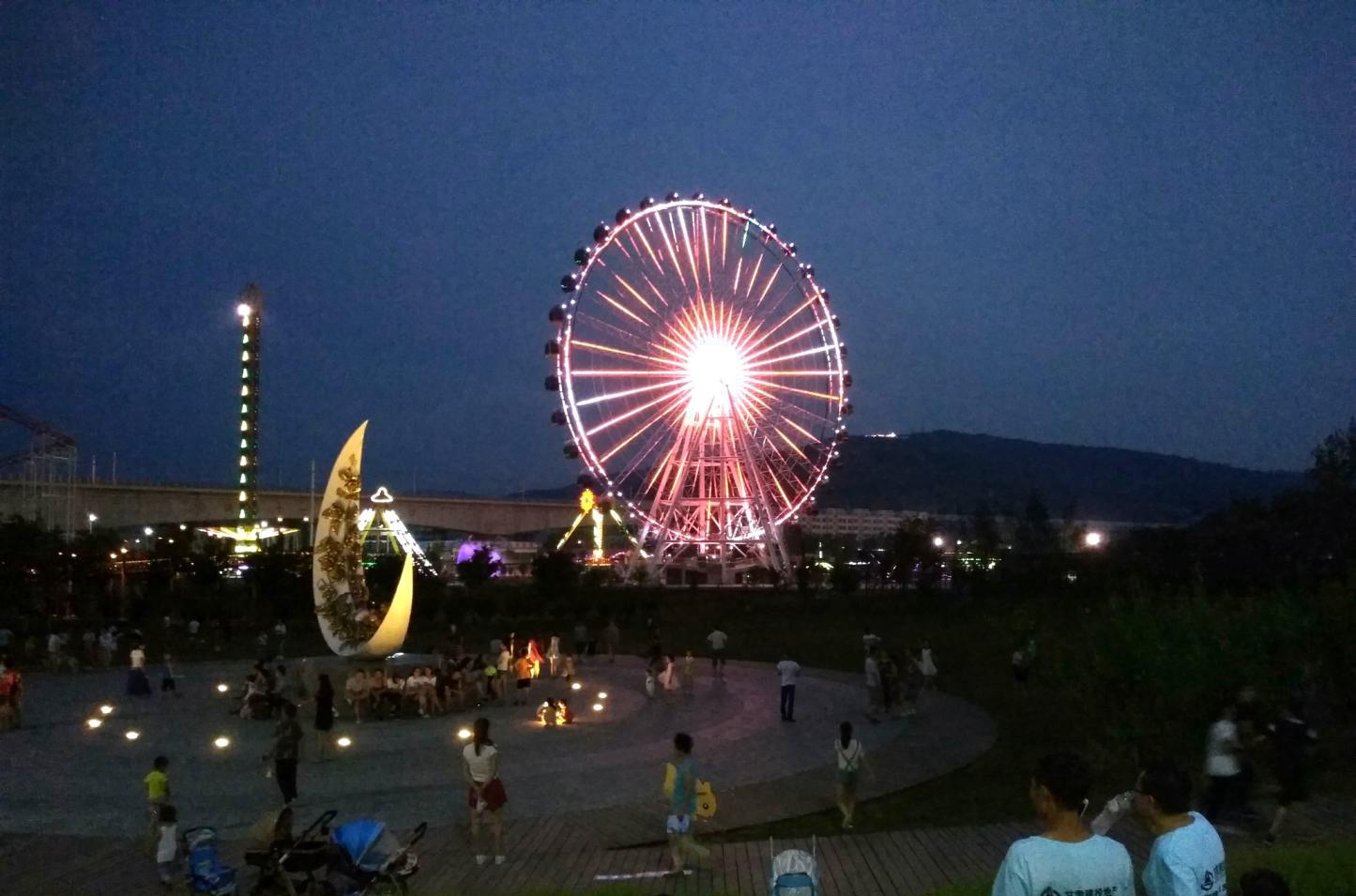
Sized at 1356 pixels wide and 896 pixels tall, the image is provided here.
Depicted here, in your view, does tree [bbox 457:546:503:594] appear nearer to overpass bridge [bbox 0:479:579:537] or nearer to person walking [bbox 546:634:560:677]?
overpass bridge [bbox 0:479:579:537]

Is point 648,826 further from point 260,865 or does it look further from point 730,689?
point 730,689

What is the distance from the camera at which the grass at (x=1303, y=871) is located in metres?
6.99

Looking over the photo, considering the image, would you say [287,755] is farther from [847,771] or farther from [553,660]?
[553,660]

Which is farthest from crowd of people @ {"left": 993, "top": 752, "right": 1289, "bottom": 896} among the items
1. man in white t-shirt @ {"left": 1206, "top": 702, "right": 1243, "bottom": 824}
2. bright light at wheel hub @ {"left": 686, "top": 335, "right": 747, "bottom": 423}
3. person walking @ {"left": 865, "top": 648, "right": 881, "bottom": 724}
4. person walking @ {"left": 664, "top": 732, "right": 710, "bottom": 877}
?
bright light at wheel hub @ {"left": 686, "top": 335, "right": 747, "bottom": 423}

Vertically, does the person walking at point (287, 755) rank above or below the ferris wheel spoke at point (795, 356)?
below

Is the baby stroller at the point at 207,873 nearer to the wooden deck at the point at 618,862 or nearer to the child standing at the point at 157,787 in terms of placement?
the wooden deck at the point at 618,862

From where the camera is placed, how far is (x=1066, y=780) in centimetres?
411

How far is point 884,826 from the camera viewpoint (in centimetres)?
1179

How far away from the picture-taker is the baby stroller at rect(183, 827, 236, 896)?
915cm

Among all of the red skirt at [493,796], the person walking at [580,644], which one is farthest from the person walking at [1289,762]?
the person walking at [580,644]

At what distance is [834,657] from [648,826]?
2125cm

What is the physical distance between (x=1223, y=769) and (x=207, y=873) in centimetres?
858

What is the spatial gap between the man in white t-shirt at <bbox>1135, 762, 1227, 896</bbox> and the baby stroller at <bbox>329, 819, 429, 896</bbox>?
18.6ft

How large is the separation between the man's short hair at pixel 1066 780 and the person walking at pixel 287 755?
33.2ft
